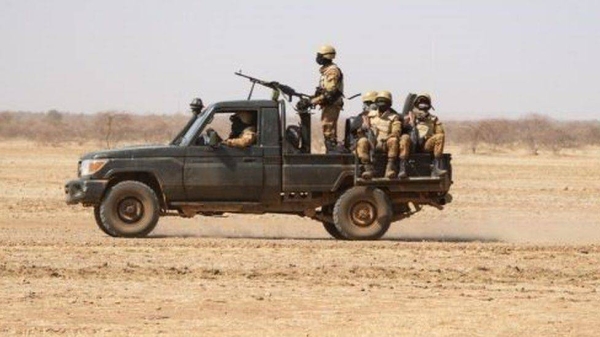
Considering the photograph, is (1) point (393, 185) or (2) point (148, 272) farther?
(1) point (393, 185)

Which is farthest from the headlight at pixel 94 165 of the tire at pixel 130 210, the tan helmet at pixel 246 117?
the tan helmet at pixel 246 117

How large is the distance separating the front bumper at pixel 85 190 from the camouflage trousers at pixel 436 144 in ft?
14.4

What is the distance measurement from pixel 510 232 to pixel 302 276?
8142 mm

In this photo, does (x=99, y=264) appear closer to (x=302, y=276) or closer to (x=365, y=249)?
(x=302, y=276)

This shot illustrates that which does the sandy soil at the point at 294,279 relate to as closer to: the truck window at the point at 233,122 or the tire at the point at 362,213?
the tire at the point at 362,213

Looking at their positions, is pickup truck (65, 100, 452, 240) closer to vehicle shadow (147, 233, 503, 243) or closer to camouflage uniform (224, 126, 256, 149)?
camouflage uniform (224, 126, 256, 149)

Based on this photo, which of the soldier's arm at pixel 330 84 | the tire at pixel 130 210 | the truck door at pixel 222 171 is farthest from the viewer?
the soldier's arm at pixel 330 84

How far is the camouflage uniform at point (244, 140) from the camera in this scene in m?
19.8

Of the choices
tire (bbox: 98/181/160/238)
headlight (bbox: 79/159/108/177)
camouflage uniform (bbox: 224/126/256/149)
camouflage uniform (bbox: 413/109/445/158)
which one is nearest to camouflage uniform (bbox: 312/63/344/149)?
camouflage uniform (bbox: 224/126/256/149)

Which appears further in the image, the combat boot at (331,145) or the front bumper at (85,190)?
the combat boot at (331,145)

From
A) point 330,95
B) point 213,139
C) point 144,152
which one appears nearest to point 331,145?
point 330,95

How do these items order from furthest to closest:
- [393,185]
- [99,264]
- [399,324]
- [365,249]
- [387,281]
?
[393,185] < [365,249] < [99,264] < [387,281] < [399,324]

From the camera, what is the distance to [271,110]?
19.9 meters

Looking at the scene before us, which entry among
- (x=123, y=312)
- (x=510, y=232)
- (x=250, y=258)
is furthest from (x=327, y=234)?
(x=123, y=312)
